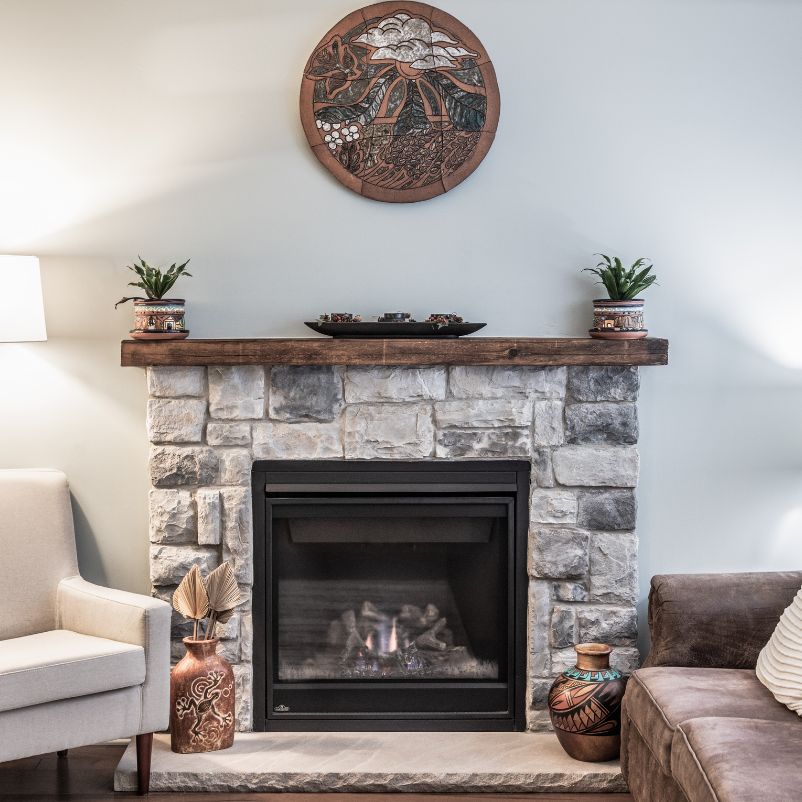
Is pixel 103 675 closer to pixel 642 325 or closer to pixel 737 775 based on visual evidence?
pixel 737 775

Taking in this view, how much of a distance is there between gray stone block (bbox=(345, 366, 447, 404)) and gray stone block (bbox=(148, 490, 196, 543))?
0.63 meters

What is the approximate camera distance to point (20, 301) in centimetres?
271

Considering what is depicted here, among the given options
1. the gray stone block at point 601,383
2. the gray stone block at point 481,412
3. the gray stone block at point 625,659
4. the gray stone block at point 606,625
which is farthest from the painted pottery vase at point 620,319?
the gray stone block at point 625,659

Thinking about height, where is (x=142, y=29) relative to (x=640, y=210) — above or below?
above

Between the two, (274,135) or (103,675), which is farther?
(274,135)

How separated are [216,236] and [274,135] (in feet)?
1.23

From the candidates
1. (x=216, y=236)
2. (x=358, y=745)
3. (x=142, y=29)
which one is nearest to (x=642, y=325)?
(x=216, y=236)

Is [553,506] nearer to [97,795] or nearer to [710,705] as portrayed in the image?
[710,705]

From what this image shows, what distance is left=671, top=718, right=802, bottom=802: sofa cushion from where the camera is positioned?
1.75 meters

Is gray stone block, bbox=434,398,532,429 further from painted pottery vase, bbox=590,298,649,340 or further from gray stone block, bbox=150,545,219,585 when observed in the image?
gray stone block, bbox=150,545,219,585

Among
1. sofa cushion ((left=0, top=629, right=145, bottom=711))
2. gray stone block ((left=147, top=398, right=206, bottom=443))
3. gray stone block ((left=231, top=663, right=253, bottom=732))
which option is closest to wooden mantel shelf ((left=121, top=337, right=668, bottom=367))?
gray stone block ((left=147, top=398, right=206, bottom=443))

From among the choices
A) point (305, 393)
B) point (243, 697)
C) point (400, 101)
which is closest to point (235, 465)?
point (305, 393)

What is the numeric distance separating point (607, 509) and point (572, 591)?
0.28 m

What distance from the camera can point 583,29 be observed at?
2.93 meters
